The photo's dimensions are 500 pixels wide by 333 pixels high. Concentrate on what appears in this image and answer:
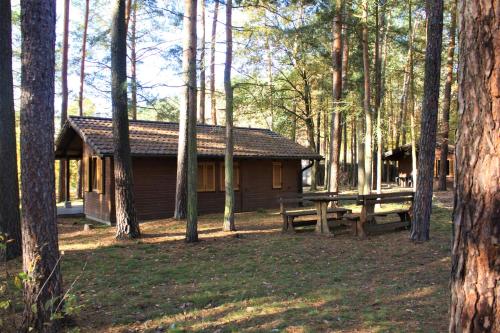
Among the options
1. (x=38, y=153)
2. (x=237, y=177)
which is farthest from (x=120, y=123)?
(x=237, y=177)

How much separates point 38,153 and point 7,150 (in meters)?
4.64

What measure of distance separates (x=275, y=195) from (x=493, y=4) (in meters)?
18.0

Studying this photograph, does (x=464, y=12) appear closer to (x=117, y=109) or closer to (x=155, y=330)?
(x=155, y=330)

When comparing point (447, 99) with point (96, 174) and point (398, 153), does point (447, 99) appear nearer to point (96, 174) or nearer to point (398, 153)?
point (398, 153)

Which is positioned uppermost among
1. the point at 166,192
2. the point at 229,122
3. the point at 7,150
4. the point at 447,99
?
the point at 447,99

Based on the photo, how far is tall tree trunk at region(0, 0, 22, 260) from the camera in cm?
854

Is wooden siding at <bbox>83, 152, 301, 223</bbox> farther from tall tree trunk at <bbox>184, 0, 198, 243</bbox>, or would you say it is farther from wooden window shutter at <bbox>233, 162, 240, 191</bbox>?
tall tree trunk at <bbox>184, 0, 198, 243</bbox>

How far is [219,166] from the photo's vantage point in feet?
59.8

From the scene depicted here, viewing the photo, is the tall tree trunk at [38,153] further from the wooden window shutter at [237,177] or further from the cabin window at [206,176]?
the wooden window shutter at [237,177]

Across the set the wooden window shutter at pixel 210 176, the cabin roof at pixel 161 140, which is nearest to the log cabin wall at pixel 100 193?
the cabin roof at pixel 161 140

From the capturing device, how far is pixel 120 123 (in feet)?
36.1

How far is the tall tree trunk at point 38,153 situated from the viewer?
15.5 feet

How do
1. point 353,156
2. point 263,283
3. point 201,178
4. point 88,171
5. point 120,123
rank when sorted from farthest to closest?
point 353,156 < point 201,178 < point 88,171 < point 120,123 < point 263,283

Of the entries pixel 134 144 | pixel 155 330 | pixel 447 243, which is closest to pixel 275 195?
pixel 134 144
